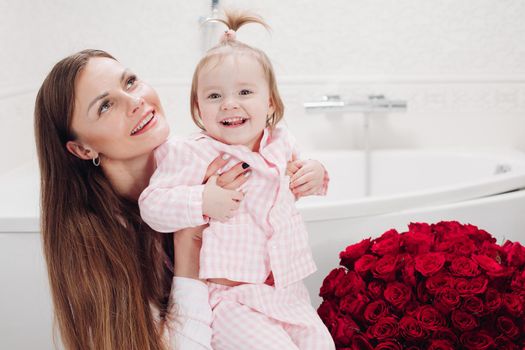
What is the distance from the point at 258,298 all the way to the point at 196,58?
6.26ft

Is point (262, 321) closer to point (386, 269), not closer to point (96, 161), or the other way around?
point (386, 269)

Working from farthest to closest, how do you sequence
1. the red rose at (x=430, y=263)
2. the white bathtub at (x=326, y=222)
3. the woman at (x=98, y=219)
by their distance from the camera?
the white bathtub at (x=326, y=222) → the red rose at (x=430, y=263) → the woman at (x=98, y=219)

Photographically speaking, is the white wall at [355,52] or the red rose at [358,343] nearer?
the red rose at [358,343]

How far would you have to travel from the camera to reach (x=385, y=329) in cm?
132

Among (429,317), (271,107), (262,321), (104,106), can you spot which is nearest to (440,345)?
(429,317)

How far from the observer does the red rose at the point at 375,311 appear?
4.40 ft

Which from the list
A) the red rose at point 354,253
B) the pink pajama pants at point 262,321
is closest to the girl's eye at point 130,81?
the pink pajama pants at point 262,321

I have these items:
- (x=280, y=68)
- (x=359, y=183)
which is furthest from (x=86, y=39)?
(x=359, y=183)

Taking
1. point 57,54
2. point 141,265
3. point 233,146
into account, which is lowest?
point 141,265

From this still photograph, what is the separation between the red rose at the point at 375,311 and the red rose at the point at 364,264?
80 mm

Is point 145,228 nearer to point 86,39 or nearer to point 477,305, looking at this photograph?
point 477,305

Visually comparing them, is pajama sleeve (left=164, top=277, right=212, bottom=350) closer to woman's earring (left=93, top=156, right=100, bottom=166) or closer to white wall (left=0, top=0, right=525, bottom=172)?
woman's earring (left=93, top=156, right=100, bottom=166)

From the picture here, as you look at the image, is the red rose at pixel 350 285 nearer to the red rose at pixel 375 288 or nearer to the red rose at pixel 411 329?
the red rose at pixel 375 288

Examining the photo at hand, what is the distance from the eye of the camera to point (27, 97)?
2668mm
